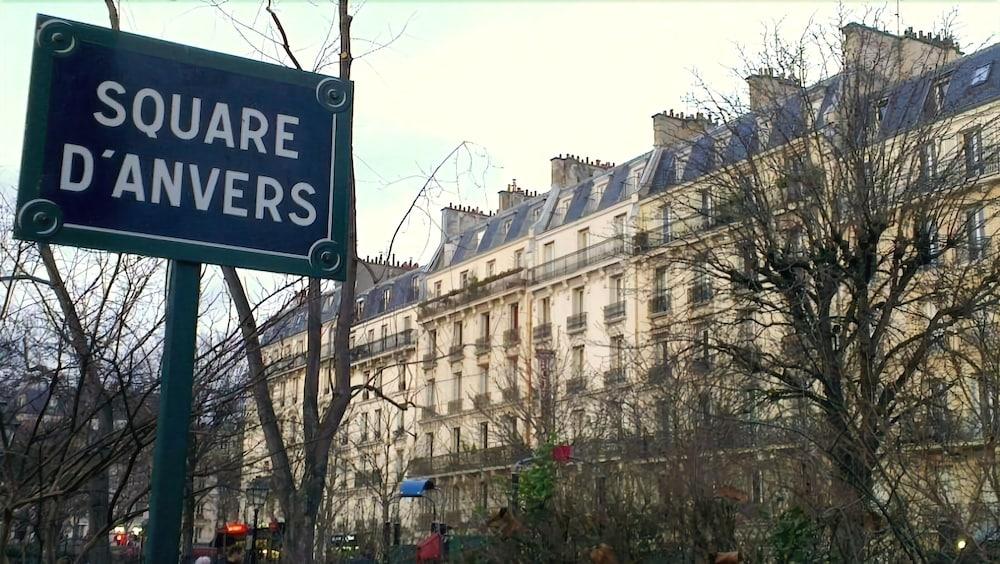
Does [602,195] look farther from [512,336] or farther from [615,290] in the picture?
[512,336]

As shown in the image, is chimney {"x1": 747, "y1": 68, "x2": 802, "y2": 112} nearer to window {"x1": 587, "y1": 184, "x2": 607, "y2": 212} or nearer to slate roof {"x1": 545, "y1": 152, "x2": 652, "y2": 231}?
slate roof {"x1": 545, "y1": 152, "x2": 652, "y2": 231}

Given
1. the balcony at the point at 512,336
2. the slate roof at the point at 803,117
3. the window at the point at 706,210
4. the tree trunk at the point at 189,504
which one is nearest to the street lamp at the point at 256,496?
the tree trunk at the point at 189,504

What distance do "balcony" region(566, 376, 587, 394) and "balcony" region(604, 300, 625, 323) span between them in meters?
5.48

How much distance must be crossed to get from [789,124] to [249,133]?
15.3 meters

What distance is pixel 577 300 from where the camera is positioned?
4581 cm

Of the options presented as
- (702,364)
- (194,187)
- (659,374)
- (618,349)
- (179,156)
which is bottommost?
(194,187)

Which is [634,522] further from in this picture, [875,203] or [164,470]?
[164,470]

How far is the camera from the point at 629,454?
19.7 metres

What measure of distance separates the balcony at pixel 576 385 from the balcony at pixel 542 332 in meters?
8.08

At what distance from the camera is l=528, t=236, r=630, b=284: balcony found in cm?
4406

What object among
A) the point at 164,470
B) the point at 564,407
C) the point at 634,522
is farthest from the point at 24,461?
the point at 564,407

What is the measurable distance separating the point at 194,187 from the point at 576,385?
34.8 metres

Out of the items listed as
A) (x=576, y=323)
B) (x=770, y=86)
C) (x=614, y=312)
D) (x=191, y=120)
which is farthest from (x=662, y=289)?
(x=576, y=323)

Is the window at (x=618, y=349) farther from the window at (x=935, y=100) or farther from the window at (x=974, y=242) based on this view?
the window at (x=935, y=100)
